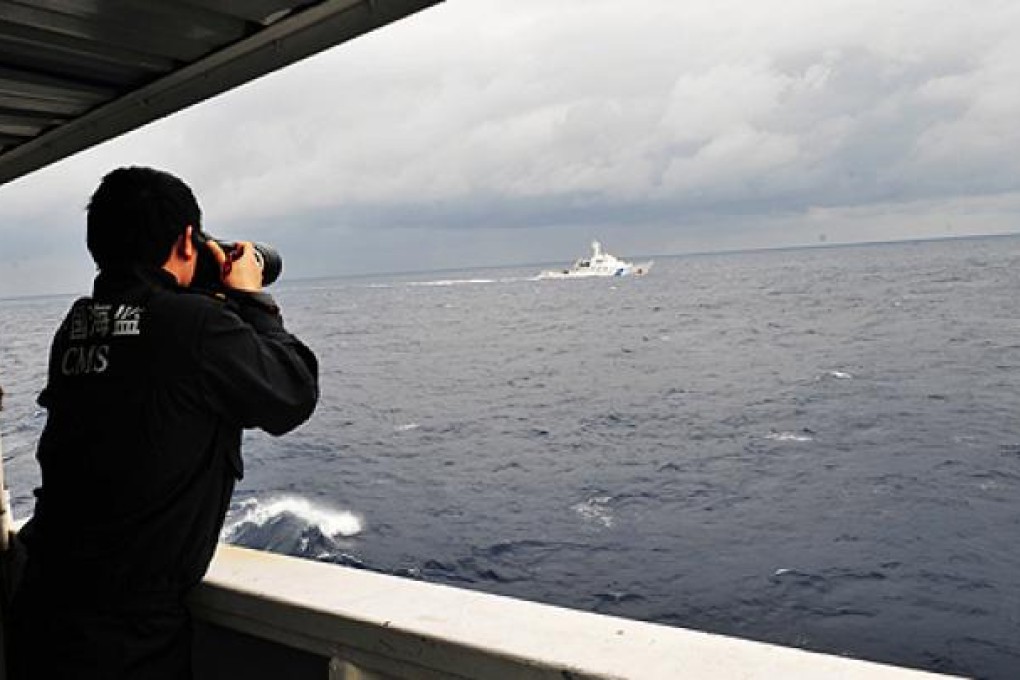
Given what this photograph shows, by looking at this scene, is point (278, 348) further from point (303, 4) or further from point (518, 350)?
point (518, 350)

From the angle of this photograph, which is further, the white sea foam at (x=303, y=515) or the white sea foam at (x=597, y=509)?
the white sea foam at (x=597, y=509)

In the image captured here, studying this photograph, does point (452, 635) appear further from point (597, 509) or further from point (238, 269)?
point (597, 509)

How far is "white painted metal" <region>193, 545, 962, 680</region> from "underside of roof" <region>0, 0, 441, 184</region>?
1.21 m

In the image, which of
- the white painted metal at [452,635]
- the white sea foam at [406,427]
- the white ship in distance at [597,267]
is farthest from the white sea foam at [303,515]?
the white ship in distance at [597,267]

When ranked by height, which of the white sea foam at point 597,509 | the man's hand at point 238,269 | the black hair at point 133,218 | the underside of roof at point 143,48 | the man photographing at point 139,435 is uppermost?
the underside of roof at point 143,48

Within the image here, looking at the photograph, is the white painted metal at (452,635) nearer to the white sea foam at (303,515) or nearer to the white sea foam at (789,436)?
the white sea foam at (303,515)

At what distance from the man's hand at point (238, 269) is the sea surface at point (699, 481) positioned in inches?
328

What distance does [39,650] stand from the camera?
4.40ft

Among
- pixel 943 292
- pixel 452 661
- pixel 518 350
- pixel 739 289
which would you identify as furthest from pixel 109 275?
pixel 739 289

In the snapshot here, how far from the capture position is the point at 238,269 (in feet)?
4.85

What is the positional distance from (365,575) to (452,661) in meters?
0.34

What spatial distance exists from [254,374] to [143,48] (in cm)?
115

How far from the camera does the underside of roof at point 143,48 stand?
1.73 m

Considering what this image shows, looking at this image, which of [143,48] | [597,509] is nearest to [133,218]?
[143,48]
